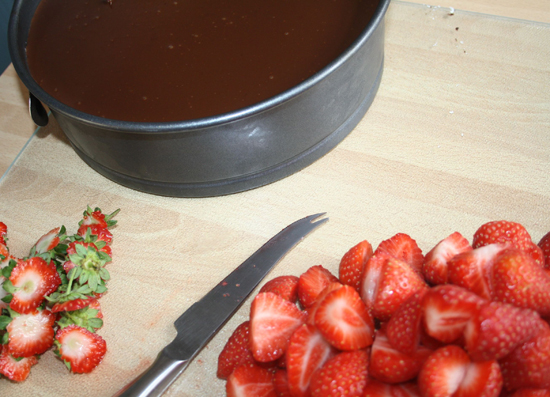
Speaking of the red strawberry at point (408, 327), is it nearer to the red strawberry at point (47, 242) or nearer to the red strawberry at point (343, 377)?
the red strawberry at point (343, 377)

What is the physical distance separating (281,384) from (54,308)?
0.46 meters

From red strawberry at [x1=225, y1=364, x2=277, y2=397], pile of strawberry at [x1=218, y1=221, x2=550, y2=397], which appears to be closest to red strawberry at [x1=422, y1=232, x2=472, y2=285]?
pile of strawberry at [x1=218, y1=221, x2=550, y2=397]

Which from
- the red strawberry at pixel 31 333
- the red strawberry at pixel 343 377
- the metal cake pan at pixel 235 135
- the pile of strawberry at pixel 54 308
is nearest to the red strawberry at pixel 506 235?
the red strawberry at pixel 343 377

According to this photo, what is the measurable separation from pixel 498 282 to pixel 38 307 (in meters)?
0.83

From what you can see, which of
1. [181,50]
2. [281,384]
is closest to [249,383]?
[281,384]

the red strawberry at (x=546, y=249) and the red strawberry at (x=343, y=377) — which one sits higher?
the red strawberry at (x=546, y=249)

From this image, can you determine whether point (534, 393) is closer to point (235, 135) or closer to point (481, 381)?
point (481, 381)

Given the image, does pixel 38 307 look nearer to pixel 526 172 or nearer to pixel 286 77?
pixel 286 77

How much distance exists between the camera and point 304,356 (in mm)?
823

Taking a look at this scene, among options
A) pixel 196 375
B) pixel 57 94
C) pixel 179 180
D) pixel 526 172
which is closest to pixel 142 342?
pixel 196 375

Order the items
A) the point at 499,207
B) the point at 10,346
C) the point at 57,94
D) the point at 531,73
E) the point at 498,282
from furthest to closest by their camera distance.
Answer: the point at 531,73
the point at 57,94
the point at 499,207
the point at 10,346
the point at 498,282

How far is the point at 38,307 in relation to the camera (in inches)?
39.6

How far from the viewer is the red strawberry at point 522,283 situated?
2.51 ft

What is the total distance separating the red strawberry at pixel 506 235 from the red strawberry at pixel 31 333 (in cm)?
84
